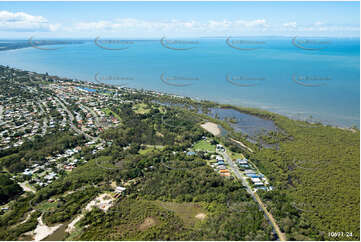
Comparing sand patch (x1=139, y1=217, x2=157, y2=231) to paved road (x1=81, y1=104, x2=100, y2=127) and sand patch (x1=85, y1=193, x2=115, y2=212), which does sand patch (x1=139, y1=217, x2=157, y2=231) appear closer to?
sand patch (x1=85, y1=193, x2=115, y2=212)

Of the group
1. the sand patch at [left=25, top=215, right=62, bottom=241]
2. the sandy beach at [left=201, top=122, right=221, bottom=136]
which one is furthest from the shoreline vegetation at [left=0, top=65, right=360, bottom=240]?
the sand patch at [left=25, top=215, right=62, bottom=241]

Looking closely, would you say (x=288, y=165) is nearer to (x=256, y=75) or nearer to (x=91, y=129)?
(x=91, y=129)

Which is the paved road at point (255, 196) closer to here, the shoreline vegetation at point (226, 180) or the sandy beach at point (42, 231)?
the shoreline vegetation at point (226, 180)

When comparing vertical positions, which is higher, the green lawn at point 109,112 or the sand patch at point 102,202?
the green lawn at point 109,112

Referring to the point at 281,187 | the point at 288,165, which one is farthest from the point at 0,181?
the point at 288,165

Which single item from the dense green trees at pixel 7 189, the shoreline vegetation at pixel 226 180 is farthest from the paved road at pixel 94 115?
the dense green trees at pixel 7 189

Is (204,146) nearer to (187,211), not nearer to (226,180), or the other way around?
(226,180)
